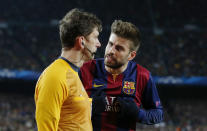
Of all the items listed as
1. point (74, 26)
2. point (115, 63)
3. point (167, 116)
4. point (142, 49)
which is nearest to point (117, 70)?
point (115, 63)

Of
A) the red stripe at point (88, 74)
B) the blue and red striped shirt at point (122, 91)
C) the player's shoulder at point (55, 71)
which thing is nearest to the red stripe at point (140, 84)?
the blue and red striped shirt at point (122, 91)

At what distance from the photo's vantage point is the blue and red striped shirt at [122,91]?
8.71ft

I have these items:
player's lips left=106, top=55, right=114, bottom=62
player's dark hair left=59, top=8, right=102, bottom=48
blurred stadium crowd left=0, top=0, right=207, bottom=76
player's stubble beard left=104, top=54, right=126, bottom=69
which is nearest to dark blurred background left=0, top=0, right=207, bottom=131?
blurred stadium crowd left=0, top=0, right=207, bottom=76

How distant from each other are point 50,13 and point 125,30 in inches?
820

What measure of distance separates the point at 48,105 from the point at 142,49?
16240 mm

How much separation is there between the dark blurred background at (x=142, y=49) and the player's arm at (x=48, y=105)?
13339mm

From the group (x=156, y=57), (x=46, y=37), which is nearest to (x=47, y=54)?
(x=46, y=37)

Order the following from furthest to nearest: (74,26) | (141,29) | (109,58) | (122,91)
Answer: (141,29) < (122,91) < (109,58) < (74,26)

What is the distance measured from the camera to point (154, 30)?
2023 cm

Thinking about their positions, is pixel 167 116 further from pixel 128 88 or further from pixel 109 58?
pixel 109 58

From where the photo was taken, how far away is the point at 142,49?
17.7 meters

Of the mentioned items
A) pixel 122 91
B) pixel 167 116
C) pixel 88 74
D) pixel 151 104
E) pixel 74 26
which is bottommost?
pixel 167 116

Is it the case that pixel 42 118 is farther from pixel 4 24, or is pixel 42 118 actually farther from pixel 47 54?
pixel 4 24

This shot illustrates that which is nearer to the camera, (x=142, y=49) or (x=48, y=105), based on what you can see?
(x=48, y=105)
